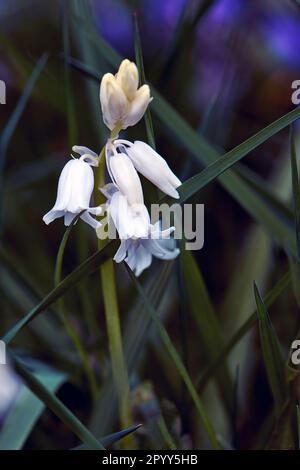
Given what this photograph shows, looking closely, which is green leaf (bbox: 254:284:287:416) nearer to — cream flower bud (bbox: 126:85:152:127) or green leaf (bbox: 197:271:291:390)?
green leaf (bbox: 197:271:291:390)

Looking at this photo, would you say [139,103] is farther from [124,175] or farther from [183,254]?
[183,254]

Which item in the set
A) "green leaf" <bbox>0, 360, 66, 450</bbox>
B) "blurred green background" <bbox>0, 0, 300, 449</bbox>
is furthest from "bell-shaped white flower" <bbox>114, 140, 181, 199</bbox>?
"green leaf" <bbox>0, 360, 66, 450</bbox>

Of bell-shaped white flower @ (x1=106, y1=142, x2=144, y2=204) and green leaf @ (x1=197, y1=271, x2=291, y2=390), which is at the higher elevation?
bell-shaped white flower @ (x1=106, y1=142, x2=144, y2=204)

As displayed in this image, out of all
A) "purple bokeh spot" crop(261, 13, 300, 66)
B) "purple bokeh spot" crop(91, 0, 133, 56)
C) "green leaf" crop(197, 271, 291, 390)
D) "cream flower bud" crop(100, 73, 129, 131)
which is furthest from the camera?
"purple bokeh spot" crop(91, 0, 133, 56)

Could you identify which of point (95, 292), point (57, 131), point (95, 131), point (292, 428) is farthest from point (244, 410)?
point (57, 131)

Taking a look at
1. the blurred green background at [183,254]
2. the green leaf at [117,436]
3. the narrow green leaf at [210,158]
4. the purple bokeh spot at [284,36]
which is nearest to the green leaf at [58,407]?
the green leaf at [117,436]

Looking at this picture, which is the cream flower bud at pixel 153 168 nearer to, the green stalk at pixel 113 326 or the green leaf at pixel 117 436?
the green stalk at pixel 113 326

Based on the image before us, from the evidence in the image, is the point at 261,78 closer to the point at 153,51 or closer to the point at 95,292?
the point at 153,51
